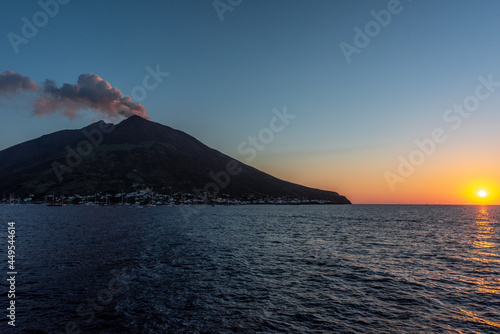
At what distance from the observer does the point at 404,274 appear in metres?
36.2

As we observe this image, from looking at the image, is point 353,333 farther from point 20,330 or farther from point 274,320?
point 20,330

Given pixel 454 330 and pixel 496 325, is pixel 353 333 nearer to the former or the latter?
pixel 454 330

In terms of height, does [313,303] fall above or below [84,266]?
above

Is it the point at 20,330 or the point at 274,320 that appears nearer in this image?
the point at 20,330

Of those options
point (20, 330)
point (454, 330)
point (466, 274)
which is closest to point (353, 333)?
point (454, 330)

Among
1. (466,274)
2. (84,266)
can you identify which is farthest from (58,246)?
(466,274)

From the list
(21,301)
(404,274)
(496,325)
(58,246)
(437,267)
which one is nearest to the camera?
(496,325)

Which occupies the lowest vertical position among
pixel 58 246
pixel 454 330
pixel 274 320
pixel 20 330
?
pixel 58 246

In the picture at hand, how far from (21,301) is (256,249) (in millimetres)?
37051

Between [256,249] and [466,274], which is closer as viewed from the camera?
[466,274]

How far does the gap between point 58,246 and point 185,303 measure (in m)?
42.3

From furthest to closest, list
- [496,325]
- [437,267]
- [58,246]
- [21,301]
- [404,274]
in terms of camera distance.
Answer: [58,246]
[437,267]
[404,274]
[21,301]
[496,325]

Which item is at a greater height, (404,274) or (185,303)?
(404,274)

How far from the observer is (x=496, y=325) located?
21.2 m
